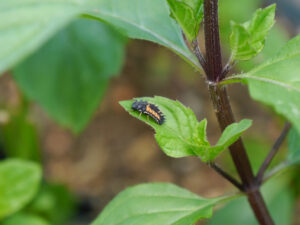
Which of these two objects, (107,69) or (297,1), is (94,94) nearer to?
(107,69)

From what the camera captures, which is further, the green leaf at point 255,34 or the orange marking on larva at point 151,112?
the orange marking on larva at point 151,112

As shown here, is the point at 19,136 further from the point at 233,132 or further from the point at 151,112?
the point at 233,132

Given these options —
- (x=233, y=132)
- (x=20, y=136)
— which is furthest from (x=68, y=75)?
(x=233, y=132)

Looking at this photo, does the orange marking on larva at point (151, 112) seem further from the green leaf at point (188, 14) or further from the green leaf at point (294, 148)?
the green leaf at point (294, 148)

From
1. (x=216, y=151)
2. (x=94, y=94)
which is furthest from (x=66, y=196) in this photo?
(x=216, y=151)

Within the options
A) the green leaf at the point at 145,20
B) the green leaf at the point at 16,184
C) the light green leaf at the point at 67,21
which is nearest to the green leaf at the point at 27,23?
the light green leaf at the point at 67,21
